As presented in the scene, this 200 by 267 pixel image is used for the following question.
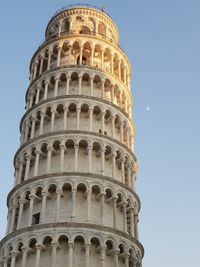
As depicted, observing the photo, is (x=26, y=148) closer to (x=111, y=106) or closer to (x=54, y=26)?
(x=111, y=106)

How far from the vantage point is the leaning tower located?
84.5ft

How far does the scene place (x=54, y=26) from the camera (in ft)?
129

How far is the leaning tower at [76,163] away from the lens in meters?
25.8

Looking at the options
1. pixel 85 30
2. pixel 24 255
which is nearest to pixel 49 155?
pixel 24 255

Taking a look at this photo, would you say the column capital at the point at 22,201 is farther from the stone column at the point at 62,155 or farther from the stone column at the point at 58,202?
the stone column at the point at 62,155

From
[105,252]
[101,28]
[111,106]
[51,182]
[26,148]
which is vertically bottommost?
[105,252]

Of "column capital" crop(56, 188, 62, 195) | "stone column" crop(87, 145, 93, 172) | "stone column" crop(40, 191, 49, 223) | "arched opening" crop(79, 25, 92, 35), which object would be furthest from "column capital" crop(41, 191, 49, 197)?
"arched opening" crop(79, 25, 92, 35)

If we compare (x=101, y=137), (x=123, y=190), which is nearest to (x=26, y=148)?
(x=101, y=137)

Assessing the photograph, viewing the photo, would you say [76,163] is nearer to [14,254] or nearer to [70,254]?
[70,254]

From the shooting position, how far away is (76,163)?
93.7ft

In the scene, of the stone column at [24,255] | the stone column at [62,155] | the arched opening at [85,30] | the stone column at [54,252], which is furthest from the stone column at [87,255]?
the arched opening at [85,30]

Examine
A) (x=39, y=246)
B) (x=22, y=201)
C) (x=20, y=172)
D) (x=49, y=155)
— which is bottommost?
(x=39, y=246)

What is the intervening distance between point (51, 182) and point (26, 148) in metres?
3.85

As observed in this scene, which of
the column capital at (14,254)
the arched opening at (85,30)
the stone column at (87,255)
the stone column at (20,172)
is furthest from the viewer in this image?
the arched opening at (85,30)
